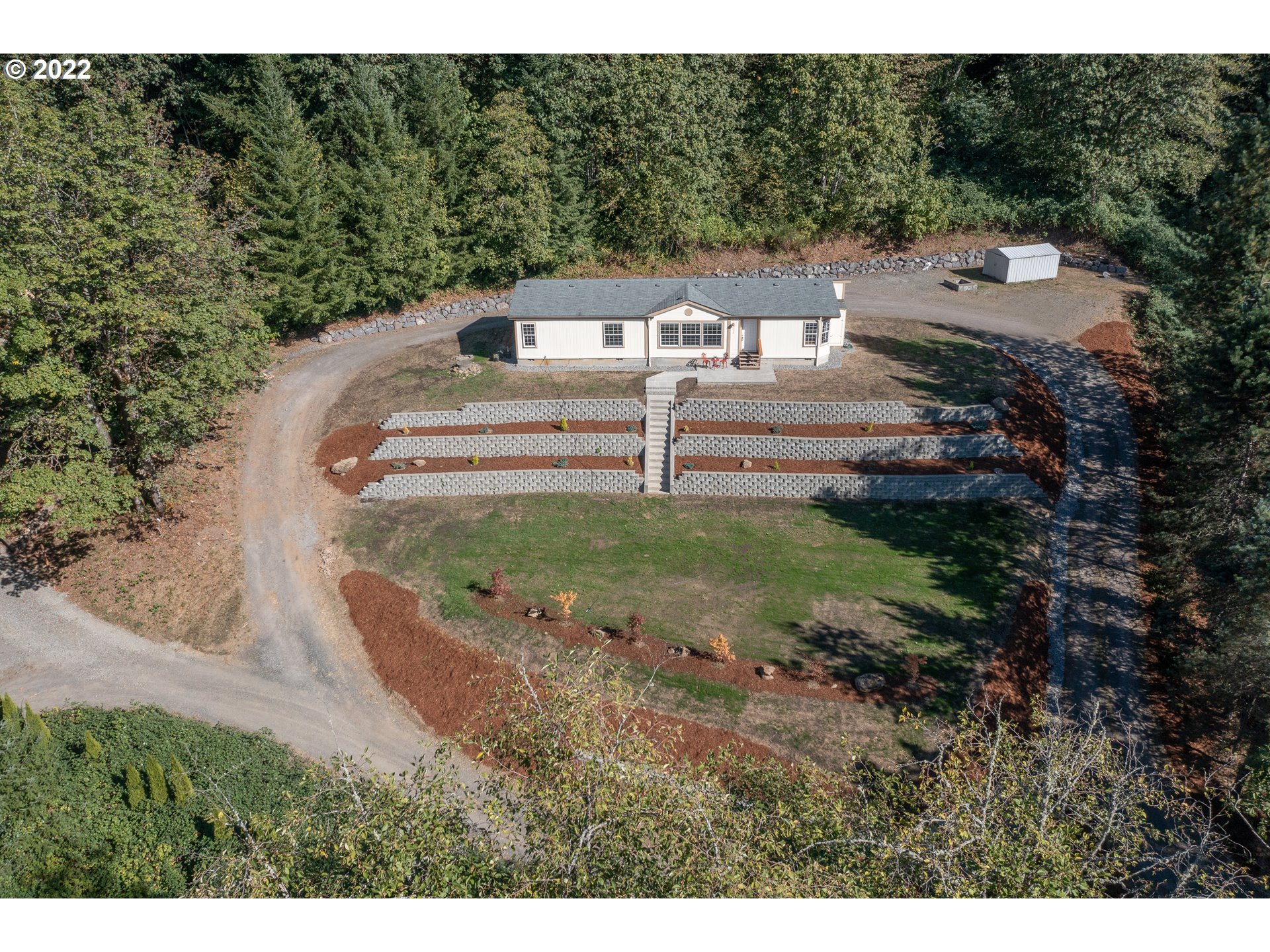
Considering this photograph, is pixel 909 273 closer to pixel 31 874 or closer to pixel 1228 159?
pixel 1228 159

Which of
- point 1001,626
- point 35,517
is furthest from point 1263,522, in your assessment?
point 35,517

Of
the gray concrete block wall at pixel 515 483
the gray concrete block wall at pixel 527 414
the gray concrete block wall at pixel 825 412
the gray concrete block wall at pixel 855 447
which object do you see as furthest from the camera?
the gray concrete block wall at pixel 527 414

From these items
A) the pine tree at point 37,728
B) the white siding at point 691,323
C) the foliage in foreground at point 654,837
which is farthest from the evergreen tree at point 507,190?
the foliage in foreground at point 654,837

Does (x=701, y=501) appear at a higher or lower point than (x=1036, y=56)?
lower

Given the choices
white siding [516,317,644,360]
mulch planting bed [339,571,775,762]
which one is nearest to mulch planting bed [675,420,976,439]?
white siding [516,317,644,360]

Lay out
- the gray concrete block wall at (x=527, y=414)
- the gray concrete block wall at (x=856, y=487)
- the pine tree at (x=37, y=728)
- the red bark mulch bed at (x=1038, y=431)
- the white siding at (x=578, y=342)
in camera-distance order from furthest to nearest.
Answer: the white siding at (x=578, y=342)
the gray concrete block wall at (x=527, y=414)
the red bark mulch bed at (x=1038, y=431)
the gray concrete block wall at (x=856, y=487)
the pine tree at (x=37, y=728)

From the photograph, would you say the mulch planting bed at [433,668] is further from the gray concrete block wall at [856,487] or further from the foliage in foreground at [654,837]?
the gray concrete block wall at [856,487]

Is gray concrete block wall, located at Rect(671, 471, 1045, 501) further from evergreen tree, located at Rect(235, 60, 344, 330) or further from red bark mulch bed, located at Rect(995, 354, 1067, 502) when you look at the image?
evergreen tree, located at Rect(235, 60, 344, 330)
